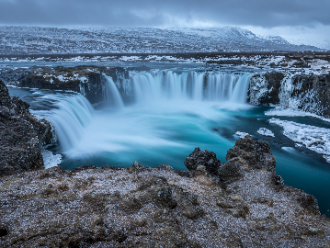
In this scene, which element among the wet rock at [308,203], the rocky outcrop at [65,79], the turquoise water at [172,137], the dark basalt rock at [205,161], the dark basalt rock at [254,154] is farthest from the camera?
the rocky outcrop at [65,79]

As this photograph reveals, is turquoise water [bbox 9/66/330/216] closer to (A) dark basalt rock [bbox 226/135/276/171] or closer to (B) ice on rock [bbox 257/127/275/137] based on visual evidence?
(B) ice on rock [bbox 257/127/275/137]

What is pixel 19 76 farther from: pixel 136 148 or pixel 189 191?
pixel 189 191

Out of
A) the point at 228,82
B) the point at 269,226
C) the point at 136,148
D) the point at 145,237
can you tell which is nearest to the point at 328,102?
the point at 228,82

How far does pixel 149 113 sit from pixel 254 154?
48.2 feet

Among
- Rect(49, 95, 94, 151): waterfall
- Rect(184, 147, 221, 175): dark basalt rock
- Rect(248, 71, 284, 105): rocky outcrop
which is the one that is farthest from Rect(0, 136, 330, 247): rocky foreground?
Rect(248, 71, 284, 105): rocky outcrop

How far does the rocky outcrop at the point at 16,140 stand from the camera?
298 inches

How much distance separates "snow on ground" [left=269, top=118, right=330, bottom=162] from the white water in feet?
17.3

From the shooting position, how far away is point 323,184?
35.7 ft

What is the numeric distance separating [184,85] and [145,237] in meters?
24.0

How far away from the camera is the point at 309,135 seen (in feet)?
50.5

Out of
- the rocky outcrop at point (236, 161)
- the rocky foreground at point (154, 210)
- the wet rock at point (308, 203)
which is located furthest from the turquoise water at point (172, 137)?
the rocky foreground at point (154, 210)

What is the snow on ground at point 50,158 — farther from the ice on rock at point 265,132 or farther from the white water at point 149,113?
the ice on rock at point 265,132

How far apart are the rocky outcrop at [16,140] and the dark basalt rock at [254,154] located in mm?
7798

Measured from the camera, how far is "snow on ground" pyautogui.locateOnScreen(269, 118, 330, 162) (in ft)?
45.1
